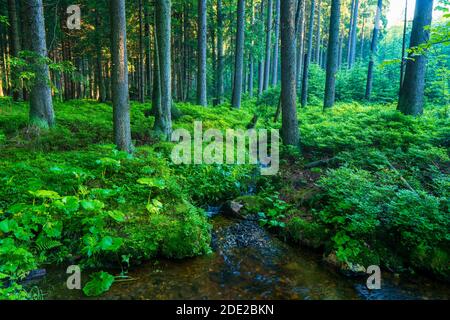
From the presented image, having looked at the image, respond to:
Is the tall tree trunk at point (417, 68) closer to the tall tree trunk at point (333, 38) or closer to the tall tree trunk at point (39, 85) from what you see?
the tall tree trunk at point (333, 38)

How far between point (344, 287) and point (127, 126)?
21.0ft

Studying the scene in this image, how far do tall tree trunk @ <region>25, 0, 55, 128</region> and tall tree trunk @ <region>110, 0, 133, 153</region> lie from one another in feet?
8.31

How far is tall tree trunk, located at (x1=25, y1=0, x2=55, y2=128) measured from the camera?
9062mm

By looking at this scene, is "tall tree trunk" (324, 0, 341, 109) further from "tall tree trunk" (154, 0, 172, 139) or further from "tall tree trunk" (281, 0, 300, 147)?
"tall tree trunk" (154, 0, 172, 139)

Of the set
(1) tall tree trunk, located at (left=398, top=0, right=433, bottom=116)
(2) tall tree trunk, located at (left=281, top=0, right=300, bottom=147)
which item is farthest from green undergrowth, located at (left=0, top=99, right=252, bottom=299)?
(1) tall tree trunk, located at (left=398, top=0, right=433, bottom=116)

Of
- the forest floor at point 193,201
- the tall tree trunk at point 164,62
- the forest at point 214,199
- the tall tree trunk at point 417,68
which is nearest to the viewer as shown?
the forest at point 214,199

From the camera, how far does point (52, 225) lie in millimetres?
5348

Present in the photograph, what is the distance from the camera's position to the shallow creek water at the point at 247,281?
462cm

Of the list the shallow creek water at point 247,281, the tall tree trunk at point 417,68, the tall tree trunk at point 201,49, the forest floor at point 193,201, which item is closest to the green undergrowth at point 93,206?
the forest floor at point 193,201

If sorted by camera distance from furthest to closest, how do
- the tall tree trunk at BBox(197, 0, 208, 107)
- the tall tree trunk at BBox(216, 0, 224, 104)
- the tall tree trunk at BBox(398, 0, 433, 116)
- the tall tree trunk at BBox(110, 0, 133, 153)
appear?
the tall tree trunk at BBox(216, 0, 224, 104) → the tall tree trunk at BBox(197, 0, 208, 107) → the tall tree trunk at BBox(398, 0, 433, 116) → the tall tree trunk at BBox(110, 0, 133, 153)

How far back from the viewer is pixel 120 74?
782 centimetres

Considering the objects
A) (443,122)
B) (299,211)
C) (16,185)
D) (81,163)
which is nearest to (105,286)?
(16,185)

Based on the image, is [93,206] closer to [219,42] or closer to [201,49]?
[201,49]

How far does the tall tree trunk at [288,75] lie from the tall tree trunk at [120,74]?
536 cm
